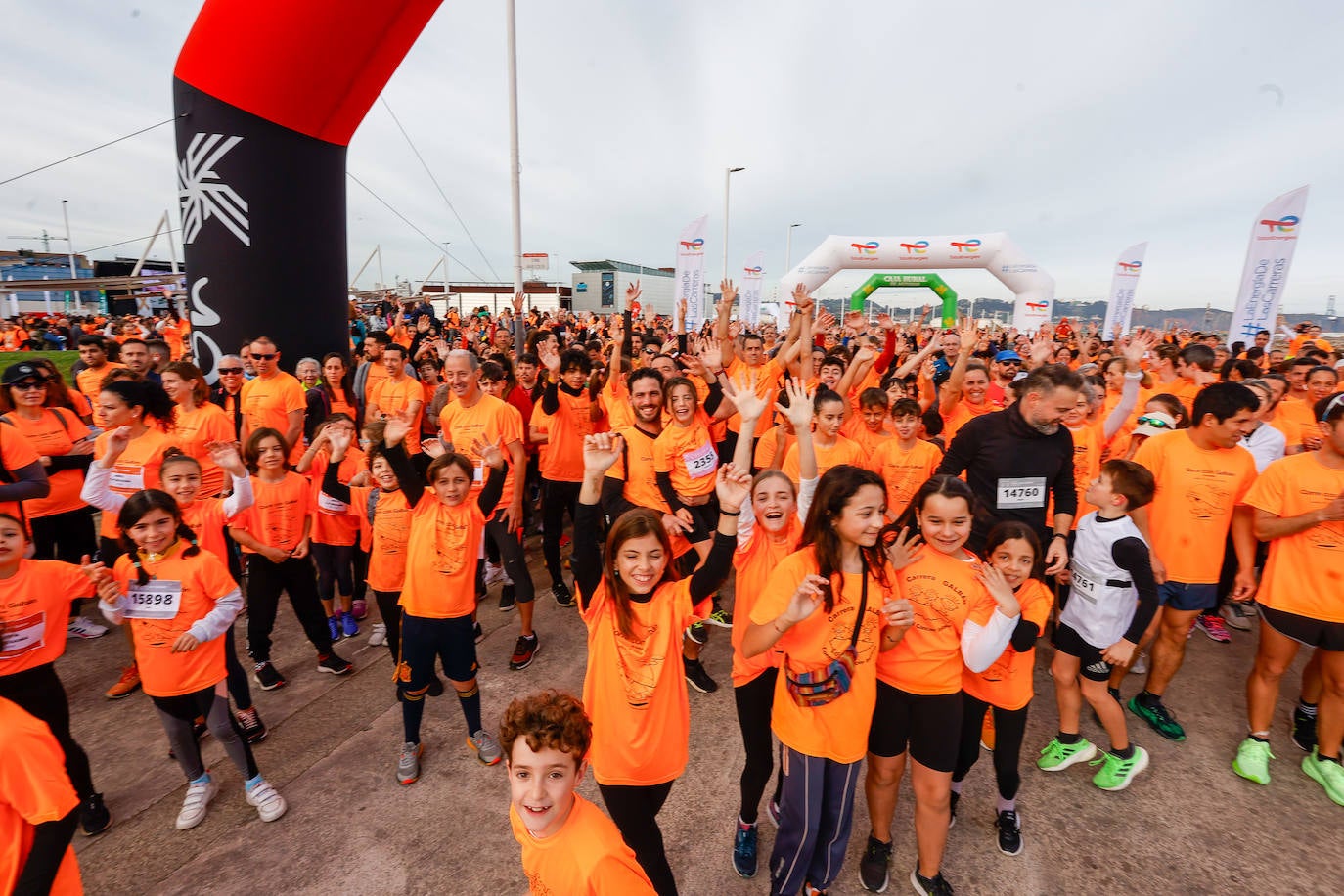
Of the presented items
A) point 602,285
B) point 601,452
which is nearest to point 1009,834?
point 601,452

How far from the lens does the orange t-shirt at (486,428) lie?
4.45 m

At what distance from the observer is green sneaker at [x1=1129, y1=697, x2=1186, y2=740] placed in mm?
3518

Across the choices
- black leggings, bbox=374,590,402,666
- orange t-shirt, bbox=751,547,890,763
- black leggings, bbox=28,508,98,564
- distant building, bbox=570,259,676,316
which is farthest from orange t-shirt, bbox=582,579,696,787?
distant building, bbox=570,259,676,316

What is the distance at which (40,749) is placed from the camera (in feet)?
5.87

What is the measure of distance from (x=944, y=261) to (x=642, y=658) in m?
27.2

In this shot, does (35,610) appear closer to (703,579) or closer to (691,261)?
(703,579)

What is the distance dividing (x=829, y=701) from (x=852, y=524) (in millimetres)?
677

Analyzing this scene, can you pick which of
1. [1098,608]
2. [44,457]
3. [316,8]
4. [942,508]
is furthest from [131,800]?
[316,8]

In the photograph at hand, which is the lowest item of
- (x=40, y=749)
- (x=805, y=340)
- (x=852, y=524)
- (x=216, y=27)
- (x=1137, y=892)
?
(x=1137, y=892)

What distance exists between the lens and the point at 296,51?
5.73 m

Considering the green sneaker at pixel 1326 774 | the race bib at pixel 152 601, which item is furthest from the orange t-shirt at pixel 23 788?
the green sneaker at pixel 1326 774

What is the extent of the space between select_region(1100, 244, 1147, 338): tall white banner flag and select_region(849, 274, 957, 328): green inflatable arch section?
33.2 feet

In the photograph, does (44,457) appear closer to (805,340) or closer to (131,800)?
(131,800)

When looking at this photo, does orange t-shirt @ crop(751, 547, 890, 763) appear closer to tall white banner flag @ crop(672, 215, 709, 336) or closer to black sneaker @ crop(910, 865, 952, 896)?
black sneaker @ crop(910, 865, 952, 896)
